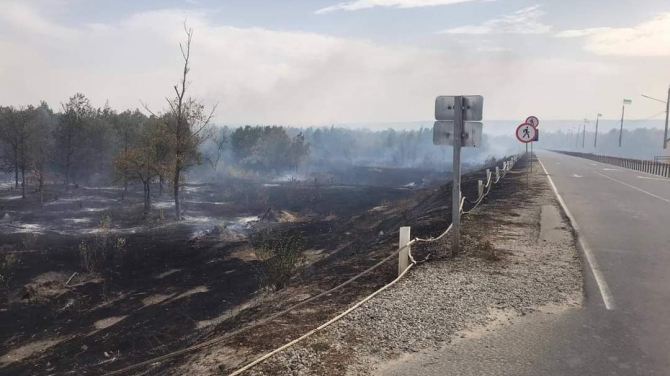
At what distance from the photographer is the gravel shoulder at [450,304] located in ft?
16.6

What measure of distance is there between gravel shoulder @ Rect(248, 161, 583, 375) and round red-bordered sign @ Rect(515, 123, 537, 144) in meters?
8.36

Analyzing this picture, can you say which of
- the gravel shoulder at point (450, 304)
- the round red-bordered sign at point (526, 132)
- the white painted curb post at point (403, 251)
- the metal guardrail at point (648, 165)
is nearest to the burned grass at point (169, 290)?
the white painted curb post at point (403, 251)

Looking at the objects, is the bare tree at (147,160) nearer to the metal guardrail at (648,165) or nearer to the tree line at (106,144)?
the tree line at (106,144)

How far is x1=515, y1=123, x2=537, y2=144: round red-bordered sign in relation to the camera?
19000 millimetres

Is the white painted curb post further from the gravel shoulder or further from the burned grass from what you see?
the burned grass

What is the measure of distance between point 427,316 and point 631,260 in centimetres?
568

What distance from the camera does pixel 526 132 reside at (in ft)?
63.5

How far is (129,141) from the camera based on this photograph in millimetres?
50969

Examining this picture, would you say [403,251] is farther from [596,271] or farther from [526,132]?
[526,132]

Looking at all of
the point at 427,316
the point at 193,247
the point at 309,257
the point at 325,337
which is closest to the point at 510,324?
the point at 427,316

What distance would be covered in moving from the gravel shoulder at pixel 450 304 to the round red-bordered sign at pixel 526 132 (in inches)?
329

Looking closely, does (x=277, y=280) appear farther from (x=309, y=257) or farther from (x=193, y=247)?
(x=193, y=247)

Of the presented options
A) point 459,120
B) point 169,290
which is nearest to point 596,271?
point 459,120

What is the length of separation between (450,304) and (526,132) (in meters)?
14.8
